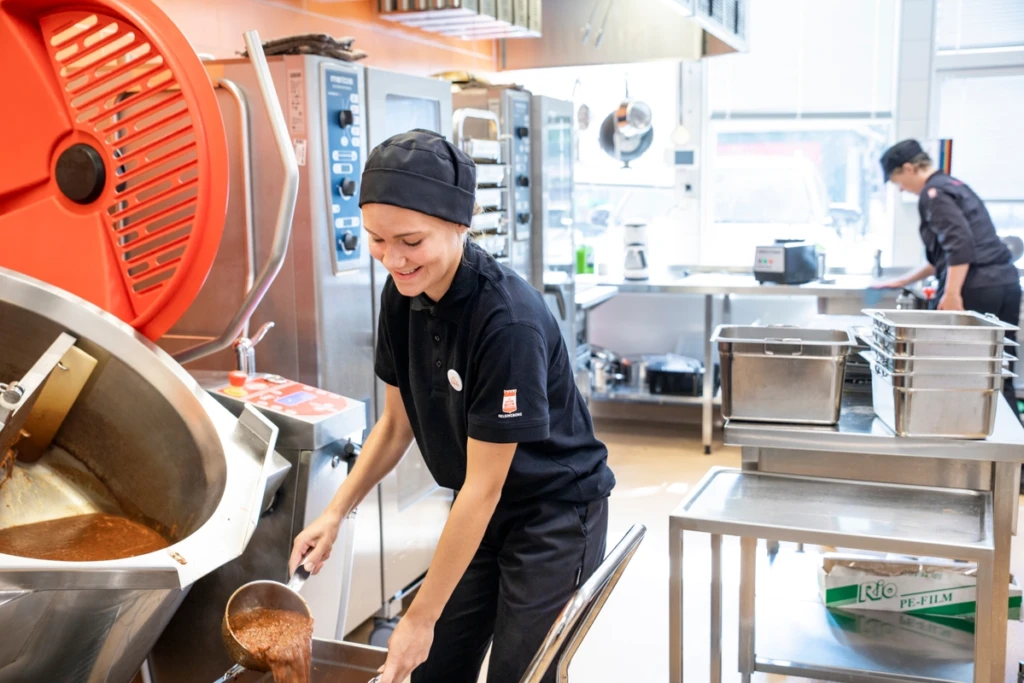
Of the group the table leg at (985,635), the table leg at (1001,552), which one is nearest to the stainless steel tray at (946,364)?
the table leg at (1001,552)

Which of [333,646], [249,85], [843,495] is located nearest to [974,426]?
[843,495]

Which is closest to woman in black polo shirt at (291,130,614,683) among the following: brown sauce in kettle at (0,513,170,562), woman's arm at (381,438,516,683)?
woman's arm at (381,438,516,683)

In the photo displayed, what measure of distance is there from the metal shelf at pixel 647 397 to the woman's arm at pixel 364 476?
149 inches

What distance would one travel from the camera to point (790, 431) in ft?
7.87

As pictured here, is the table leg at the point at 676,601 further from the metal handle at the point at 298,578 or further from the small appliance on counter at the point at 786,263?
the small appliance on counter at the point at 786,263

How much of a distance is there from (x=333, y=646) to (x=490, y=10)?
9.84ft

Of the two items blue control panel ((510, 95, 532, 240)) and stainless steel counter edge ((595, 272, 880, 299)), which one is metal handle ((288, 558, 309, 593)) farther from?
stainless steel counter edge ((595, 272, 880, 299))

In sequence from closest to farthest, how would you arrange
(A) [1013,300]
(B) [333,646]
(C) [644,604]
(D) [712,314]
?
(B) [333,646] < (C) [644,604] < (A) [1013,300] < (D) [712,314]

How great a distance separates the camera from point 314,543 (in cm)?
166

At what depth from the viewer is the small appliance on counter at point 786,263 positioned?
5.14 meters

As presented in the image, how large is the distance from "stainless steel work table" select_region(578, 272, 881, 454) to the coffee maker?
0.09 meters

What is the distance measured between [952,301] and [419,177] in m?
3.76

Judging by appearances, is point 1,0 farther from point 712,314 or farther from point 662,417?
point 662,417

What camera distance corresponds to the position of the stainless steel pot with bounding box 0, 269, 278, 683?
5.08 feet
